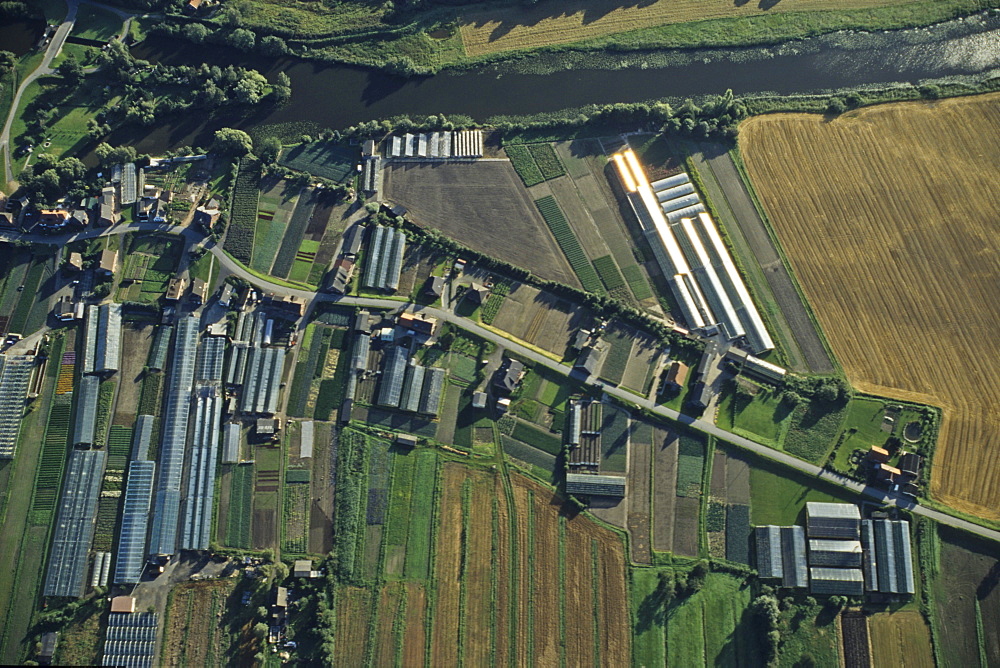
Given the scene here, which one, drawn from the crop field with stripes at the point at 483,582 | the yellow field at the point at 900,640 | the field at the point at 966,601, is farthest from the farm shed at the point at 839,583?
the crop field with stripes at the point at 483,582

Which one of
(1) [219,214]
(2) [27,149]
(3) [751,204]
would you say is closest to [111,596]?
(1) [219,214]

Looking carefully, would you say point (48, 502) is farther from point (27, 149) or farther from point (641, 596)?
point (641, 596)

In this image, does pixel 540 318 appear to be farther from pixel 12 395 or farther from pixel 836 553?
pixel 12 395

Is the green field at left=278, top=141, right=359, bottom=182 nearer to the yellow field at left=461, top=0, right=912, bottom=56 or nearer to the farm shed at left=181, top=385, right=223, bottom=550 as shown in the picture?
the yellow field at left=461, top=0, right=912, bottom=56

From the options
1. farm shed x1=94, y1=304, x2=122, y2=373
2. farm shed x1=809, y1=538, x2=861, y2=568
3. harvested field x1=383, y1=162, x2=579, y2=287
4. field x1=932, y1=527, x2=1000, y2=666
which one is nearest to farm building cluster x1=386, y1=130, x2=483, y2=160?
harvested field x1=383, y1=162, x2=579, y2=287

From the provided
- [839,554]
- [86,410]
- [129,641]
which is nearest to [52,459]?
[86,410]
